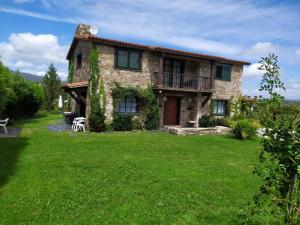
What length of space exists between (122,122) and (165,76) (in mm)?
4874

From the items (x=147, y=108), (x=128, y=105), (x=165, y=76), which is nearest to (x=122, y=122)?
(x=128, y=105)

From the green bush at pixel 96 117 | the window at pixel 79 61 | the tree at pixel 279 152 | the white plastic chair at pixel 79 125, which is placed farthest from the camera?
the window at pixel 79 61

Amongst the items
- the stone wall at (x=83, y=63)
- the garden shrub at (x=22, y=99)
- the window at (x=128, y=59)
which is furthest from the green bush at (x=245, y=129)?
the garden shrub at (x=22, y=99)

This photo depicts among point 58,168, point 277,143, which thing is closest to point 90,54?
point 58,168

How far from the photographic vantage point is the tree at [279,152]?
12.3 feet

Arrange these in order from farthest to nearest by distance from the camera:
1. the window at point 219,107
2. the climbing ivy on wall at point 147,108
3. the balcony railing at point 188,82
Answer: the window at point 219,107 < the balcony railing at point 188,82 < the climbing ivy on wall at point 147,108

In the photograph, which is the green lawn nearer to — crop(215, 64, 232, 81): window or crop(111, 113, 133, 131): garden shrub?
crop(111, 113, 133, 131): garden shrub

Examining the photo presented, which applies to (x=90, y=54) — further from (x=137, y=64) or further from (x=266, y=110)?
(x=266, y=110)

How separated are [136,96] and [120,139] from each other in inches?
186

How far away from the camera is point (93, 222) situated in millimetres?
4969

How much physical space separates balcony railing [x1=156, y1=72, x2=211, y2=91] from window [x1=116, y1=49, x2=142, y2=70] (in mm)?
2747

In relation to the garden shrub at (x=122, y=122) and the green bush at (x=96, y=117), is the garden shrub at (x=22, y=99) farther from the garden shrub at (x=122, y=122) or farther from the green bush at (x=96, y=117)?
the garden shrub at (x=122, y=122)

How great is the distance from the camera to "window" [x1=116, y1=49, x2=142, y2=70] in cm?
1697

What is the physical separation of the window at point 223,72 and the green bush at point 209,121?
3.26 meters
